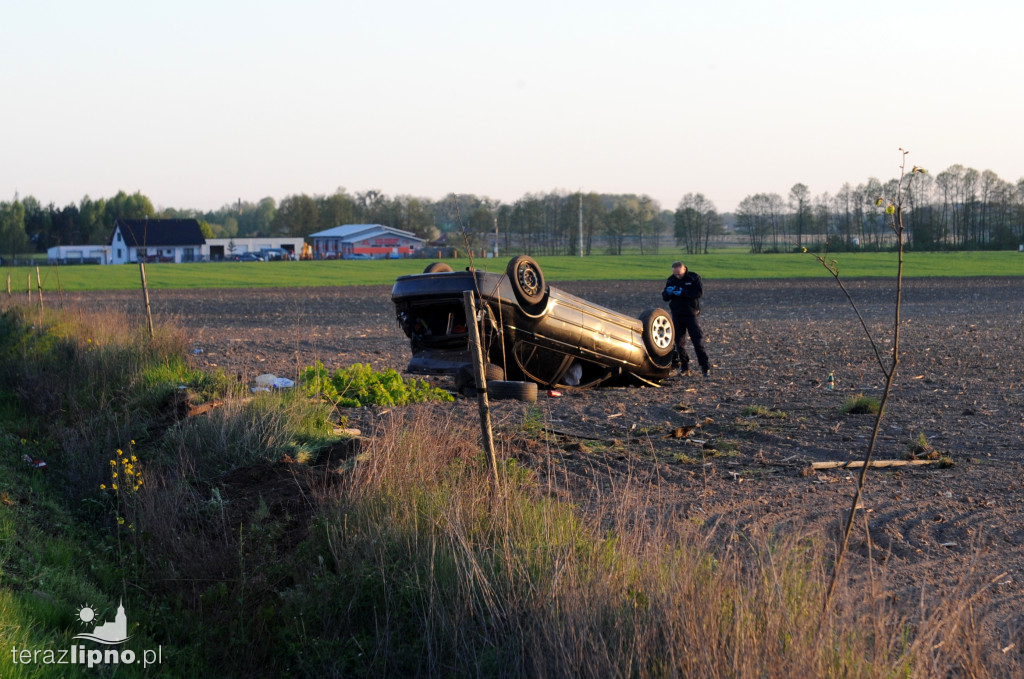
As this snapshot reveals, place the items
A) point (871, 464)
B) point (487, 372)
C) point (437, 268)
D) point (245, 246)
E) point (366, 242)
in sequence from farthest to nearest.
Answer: point (245, 246) → point (366, 242) → point (437, 268) → point (487, 372) → point (871, 464)

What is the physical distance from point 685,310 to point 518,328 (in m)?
4.06

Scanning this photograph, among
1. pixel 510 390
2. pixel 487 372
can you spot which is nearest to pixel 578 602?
pixel 510 390

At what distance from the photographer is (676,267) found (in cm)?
1577

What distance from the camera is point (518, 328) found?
13.1 meters

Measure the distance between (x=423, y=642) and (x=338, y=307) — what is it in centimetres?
3168

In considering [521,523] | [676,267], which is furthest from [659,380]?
[521,523]

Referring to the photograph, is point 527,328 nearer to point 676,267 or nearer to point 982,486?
point 676,267

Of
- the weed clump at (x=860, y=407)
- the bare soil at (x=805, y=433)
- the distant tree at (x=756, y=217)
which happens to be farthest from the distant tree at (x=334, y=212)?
the weed clump at (x=860, y=407)

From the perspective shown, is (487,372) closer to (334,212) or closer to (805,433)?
(805,433)

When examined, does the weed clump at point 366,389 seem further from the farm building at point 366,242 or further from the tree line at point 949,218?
the farm building at point 366,242

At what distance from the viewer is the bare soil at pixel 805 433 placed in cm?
684

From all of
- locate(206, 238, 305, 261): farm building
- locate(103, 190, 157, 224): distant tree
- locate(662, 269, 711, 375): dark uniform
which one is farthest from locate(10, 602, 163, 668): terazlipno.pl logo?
locate(103, 190, 157, 224): distant tree

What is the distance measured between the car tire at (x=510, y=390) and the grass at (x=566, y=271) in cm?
3858

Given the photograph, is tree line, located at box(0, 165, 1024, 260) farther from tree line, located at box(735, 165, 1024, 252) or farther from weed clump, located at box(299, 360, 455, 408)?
weed clump, located at box(299, 360, 455, 408)
